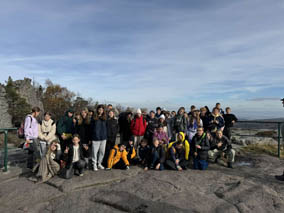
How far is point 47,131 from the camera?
6617 millimetres

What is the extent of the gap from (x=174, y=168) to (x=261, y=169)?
2493 millimetres

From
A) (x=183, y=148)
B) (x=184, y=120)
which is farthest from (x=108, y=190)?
(x=184, y=120)

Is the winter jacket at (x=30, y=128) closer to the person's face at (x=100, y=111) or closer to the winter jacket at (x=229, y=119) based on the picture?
the person's face at (x=100, y=111)

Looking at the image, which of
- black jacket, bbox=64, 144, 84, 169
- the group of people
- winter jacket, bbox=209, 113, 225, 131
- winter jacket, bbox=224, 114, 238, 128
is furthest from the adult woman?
winter jacket, bbox=224, 114, 238, 128

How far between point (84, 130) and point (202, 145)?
11.5 feet

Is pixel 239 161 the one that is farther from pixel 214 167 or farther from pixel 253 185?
pixel 253 185

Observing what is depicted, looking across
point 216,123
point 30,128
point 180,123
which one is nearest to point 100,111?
point 30,128

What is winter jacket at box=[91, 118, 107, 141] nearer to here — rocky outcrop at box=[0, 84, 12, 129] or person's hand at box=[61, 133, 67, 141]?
person's hand at box=[61, 133, 67, 141]

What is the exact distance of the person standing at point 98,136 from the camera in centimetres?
643

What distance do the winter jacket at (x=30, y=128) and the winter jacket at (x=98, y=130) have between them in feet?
5.14

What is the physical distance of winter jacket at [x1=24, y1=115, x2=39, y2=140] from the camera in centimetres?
623

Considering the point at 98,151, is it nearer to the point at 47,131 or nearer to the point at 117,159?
the point at 117,159

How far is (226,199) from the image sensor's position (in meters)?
4.40

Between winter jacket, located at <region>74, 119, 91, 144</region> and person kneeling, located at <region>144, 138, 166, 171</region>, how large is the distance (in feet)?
6.22
